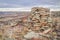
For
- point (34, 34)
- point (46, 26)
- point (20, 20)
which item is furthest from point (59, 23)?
point (20, 20)

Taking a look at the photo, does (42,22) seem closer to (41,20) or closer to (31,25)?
(41,20)

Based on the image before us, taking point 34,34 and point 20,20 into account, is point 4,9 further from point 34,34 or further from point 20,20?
point 34,34

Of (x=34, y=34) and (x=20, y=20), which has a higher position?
(x=20, y=20)

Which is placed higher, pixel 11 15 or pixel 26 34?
pixel 11 15

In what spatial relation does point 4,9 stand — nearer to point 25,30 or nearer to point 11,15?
point 11,15

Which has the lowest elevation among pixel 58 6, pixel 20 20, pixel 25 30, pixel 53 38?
pixel 53 38

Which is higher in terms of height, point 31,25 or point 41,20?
point 41,20

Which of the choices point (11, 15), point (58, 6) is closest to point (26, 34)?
point (11, 15)

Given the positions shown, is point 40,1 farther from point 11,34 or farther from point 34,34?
point 11,34

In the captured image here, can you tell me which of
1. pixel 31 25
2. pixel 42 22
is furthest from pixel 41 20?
pixel 31 25
